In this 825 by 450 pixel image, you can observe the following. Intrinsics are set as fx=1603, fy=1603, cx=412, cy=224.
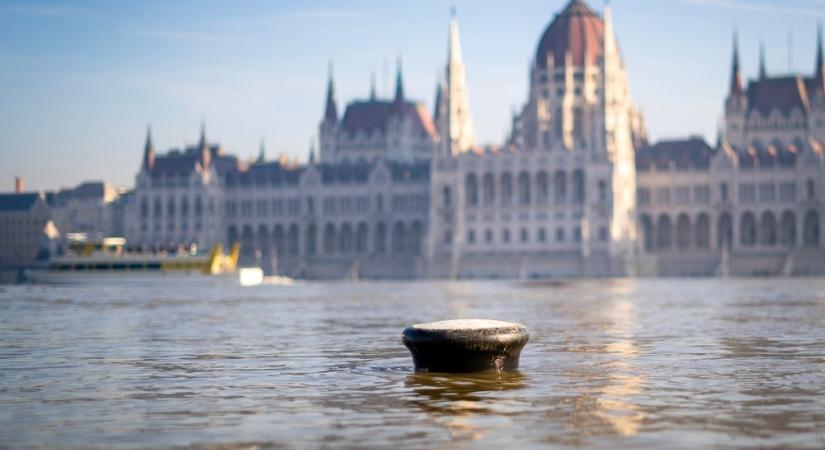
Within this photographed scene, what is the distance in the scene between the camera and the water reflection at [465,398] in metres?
24.2

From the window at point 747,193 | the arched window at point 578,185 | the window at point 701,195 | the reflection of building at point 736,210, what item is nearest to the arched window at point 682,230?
the reflection of building at point 736,210

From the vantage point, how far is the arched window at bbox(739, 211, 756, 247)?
191m

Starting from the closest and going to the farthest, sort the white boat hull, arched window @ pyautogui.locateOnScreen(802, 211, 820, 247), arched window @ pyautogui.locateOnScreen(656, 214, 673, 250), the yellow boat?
the white boat hull
the yellow boat
arched window @ pyautogui.locateOnScreen(802, 211, 820, 247)
arched window @ pyautogui.locateOnScreen(656, 214, 673, 250)

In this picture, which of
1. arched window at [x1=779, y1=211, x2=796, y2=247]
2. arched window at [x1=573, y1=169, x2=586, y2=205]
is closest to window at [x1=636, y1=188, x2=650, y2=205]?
arched window at [x1=573, y1=169, x2=586, y2=205]

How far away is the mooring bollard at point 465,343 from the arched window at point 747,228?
16251cm

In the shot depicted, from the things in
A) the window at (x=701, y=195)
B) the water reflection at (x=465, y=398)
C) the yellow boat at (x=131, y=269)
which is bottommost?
the water reflection at (x=465, y=398)

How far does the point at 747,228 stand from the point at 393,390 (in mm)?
167576

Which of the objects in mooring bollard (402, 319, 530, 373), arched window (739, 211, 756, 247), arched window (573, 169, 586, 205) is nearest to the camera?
mooring bollard (402, 319, 530, 373)

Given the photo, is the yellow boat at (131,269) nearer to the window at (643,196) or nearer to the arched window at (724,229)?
the window at (643,196)

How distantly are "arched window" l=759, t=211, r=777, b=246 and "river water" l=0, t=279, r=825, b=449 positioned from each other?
137199 millimetres

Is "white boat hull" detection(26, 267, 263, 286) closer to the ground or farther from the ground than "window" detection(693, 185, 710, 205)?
closer to the ground

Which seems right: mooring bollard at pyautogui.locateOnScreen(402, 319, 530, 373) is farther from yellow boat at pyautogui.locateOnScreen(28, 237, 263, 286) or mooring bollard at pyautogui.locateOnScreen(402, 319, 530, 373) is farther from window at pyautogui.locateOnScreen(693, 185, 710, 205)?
window at pyautogui.locateOnScreen(693, 185, 710, 205)

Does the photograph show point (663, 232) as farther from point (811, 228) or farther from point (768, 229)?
point (811, 228)

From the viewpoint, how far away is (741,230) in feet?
630
